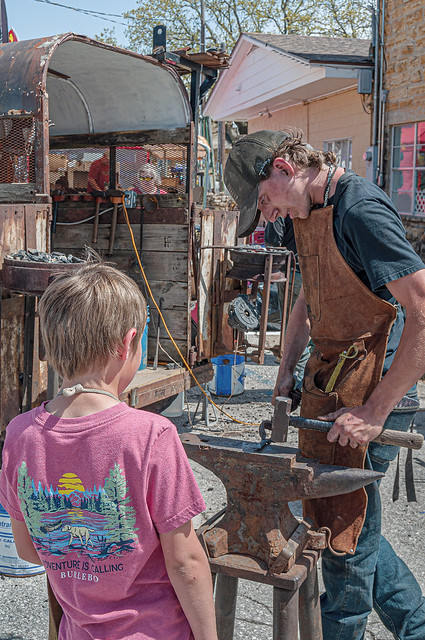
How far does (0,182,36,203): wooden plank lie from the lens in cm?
427

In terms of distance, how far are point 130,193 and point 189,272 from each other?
0.91 m

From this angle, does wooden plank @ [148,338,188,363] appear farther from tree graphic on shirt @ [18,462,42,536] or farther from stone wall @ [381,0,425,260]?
stone wall @ [381,0,425,260]

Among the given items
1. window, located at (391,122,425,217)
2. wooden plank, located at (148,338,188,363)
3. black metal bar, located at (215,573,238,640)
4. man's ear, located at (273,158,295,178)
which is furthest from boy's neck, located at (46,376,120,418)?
window, located at (391,122,425,217)

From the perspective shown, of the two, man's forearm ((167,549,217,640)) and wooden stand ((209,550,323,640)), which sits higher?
man's forearm ((167,549,217,640))

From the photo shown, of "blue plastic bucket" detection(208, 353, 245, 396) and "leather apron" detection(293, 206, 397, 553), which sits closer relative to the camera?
"leather apron" detection(293, 206, 397, 553)

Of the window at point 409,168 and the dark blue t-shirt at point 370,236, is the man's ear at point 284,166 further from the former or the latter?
the window at point 409,168

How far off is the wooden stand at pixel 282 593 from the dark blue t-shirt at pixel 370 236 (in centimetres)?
99

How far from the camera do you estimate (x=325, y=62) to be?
11.9 metres

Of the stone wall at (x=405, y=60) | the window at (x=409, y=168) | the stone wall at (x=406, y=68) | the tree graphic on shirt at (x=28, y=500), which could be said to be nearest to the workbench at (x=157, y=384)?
the tree graphic on shirt at (x=28, y=500)

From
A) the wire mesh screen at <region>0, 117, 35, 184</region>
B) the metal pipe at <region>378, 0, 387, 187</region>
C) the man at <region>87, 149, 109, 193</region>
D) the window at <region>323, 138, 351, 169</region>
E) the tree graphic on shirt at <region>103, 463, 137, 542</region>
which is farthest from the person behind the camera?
the window at <region>323, 138, 351, 169</region>

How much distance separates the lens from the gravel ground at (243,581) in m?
3.19

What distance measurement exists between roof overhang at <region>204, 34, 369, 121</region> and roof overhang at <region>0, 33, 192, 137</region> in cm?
686

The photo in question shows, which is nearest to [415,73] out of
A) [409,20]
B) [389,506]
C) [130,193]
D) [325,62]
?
[409,20]

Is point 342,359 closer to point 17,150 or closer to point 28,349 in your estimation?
point 28,349
